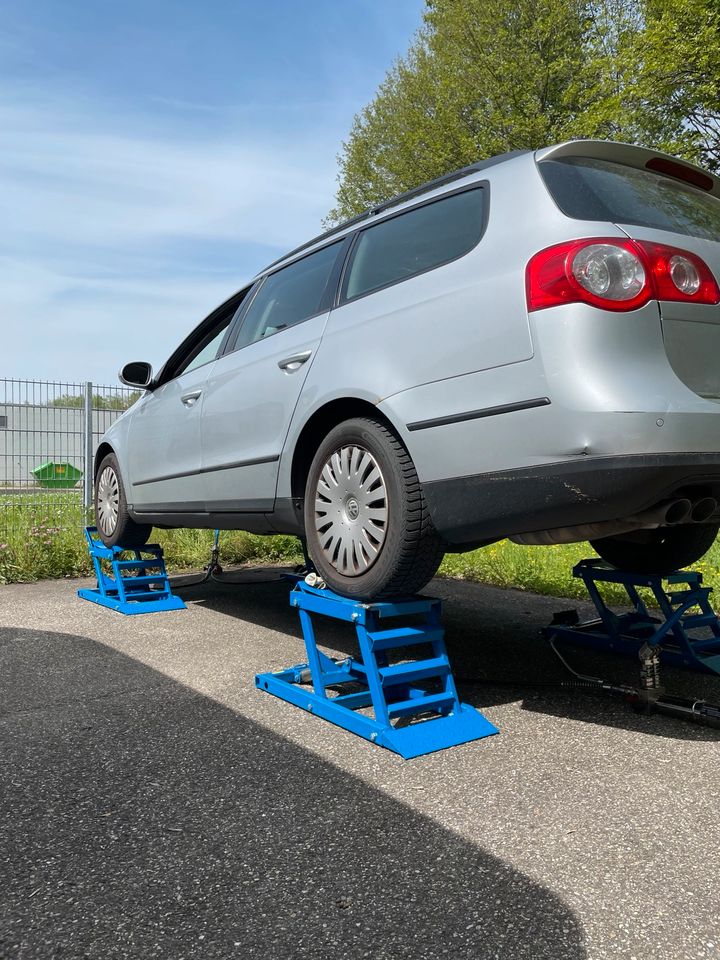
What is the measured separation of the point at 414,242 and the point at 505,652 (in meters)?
2.45

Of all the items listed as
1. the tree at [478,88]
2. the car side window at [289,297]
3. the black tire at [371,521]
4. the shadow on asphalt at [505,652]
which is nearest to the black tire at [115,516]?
the shadow on asphalt at [505,652]

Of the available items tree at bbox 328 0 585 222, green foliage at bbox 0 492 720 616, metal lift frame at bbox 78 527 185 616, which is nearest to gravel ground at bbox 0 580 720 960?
metal lift frame at bbox 78 527 185 616

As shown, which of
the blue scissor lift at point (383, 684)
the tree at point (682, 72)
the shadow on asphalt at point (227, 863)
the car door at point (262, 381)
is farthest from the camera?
the tree at point (682, 72)

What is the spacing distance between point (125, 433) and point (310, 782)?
3.80 meters

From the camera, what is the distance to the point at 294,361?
3.66 m

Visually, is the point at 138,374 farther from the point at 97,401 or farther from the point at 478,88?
the point at 478,88

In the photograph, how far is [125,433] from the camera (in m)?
5.79

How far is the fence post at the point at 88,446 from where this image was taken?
847 cm

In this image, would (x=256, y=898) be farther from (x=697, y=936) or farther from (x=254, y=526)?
(x=254, y=526)

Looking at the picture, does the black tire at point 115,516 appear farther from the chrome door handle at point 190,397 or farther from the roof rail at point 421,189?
the roof rail at point 421,189

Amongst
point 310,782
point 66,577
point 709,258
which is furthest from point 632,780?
point 66,577

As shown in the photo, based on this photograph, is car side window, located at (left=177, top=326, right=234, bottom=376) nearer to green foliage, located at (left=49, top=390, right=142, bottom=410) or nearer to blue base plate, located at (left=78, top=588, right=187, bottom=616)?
blue base plate, located at (left=78, top=588, right=187, bottom=616)

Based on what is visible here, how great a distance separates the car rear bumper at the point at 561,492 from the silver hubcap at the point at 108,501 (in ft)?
12.4

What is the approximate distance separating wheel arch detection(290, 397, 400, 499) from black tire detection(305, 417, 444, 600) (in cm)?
8
